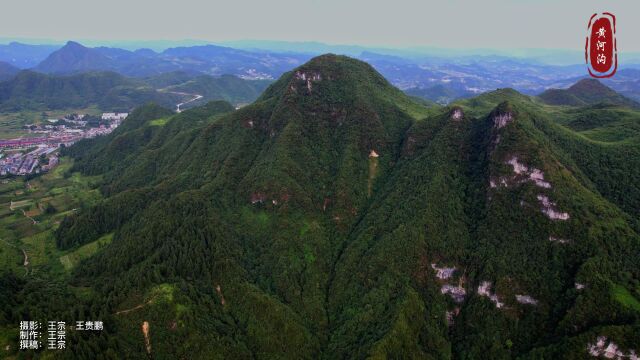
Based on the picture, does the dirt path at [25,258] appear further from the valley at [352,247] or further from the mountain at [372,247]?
the mountain at [372,247]

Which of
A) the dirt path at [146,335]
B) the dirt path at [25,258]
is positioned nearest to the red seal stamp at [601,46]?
the dirt path at [146,335]

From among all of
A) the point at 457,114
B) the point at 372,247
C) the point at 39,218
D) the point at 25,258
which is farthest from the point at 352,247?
the point at 39,218

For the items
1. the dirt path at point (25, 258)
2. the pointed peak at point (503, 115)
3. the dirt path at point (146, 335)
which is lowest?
the dirt path at point (146, 335)

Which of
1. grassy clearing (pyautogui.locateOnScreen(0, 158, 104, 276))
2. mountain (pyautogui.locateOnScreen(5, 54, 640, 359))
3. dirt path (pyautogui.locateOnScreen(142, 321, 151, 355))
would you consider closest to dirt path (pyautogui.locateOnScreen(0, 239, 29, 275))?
grassy clearing (pyautogui.locateOnScreen(0, 158, 104, 276))

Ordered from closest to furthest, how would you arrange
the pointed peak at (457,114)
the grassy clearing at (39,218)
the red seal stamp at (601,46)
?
the red seal stamp at (601,46), the grassy clearing at (39,218), the pointed peak at (457,114)

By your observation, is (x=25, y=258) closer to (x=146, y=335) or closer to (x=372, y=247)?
(x=146, y=335)

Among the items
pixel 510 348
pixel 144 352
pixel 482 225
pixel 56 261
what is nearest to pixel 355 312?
pixel 510 348

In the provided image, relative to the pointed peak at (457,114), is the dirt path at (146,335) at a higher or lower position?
lower

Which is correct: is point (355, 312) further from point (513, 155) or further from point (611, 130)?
point (611, 130)
